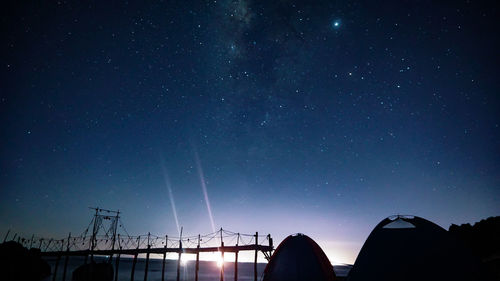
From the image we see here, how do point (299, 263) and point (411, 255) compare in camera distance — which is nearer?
point (411, 255)

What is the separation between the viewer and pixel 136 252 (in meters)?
38.0

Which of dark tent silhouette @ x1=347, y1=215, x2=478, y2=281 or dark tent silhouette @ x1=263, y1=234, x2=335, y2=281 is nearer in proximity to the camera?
dark tent silhouette @ x1=347, y1=215, x2=478, y2=281

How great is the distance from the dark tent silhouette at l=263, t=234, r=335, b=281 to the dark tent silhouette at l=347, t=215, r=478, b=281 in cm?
235

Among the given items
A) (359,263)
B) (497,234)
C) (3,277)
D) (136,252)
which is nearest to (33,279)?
(3,277)

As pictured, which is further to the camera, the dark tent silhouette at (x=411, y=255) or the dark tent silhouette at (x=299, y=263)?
the dark tent silhouette at (x=299, y=263)

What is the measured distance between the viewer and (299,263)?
10.8m

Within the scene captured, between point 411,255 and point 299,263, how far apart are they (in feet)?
14.1

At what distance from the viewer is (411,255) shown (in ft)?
25.6

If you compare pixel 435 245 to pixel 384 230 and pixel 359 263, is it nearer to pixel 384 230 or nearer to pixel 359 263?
pixel 384 230

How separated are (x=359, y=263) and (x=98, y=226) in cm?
5455

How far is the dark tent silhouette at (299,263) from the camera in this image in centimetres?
1049

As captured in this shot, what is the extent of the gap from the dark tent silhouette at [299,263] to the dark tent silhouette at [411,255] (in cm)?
235

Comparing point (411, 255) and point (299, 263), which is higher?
point (411, 255)

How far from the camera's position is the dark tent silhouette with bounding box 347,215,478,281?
7352mm
